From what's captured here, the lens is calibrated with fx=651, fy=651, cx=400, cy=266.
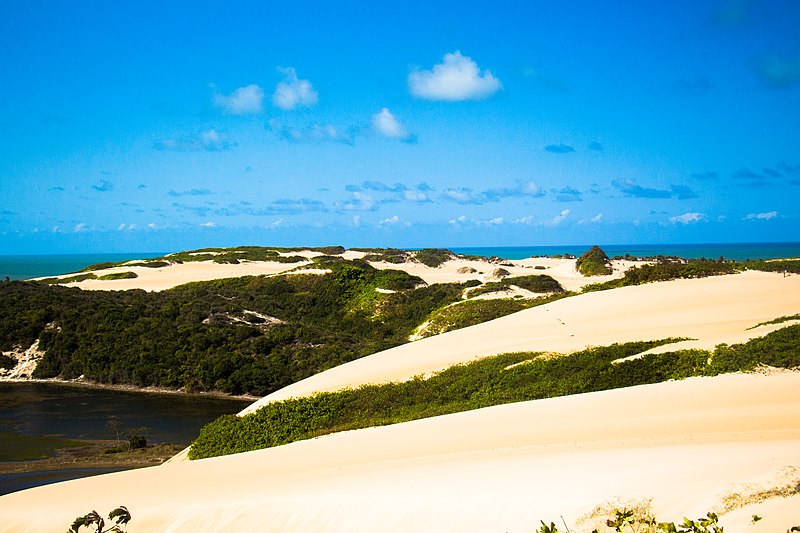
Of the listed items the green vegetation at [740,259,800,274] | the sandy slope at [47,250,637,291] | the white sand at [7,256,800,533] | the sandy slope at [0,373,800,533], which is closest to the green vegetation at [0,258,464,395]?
the sandy slope at [47,250,637,291]

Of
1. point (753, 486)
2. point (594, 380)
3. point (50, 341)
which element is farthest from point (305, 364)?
point (753, 486)

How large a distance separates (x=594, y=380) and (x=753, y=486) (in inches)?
345

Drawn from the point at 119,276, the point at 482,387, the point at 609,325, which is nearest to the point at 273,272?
the point at 119,276

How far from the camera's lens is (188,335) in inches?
1212

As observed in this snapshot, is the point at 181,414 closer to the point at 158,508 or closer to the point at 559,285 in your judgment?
the point at 158,508

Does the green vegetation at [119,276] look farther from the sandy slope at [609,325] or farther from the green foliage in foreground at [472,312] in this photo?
the sandy slope at [609,325]

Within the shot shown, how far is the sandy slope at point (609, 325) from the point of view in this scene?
19297mm

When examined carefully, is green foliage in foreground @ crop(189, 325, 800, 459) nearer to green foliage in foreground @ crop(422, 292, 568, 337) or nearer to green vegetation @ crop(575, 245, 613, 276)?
green foliage in foreground @ crop(422, 292, 568, 337)

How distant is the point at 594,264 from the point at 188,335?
30.6m

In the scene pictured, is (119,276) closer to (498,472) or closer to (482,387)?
(482,387)

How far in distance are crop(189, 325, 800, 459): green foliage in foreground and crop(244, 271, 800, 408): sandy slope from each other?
1211mm

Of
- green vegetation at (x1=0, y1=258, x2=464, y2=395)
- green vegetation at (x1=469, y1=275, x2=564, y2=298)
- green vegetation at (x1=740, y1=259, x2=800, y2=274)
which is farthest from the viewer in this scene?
green vegetation at (x1=469, y1=275, x2=564, y2=298)

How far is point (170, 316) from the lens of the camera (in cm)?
3331

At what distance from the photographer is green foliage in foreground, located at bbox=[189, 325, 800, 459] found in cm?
1442
